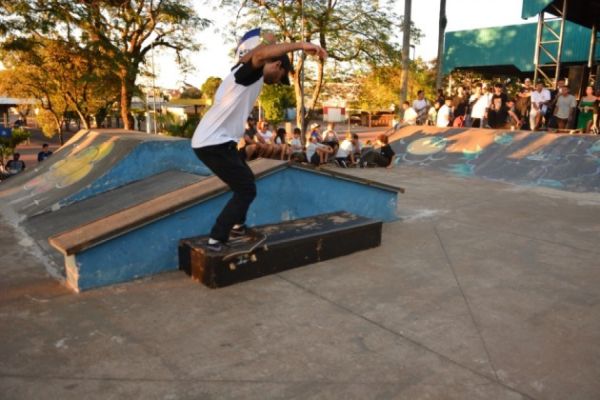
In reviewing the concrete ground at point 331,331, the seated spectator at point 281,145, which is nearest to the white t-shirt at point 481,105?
the seated spectator at point 281,145

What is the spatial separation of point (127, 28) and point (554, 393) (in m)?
20.0

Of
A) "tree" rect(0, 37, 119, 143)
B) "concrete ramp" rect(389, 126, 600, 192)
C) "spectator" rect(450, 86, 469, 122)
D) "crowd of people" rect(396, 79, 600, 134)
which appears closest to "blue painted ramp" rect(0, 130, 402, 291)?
"concrete ramp" rect(389, 126, 600, 192)

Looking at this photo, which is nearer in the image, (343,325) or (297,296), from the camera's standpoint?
(343,325)

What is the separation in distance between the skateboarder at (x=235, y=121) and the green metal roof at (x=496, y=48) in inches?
907

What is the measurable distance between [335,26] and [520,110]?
9909 mm

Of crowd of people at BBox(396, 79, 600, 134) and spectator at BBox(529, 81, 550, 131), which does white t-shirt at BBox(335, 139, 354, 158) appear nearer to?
crowd of people at BBox(396, 79, 600, 134)

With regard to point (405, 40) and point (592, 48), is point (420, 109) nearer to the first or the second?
point (405, 40)

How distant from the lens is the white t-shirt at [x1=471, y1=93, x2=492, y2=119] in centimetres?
1401

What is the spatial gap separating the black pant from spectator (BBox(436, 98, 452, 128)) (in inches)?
477

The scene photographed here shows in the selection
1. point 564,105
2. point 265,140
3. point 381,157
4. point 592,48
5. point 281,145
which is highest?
point 592,48

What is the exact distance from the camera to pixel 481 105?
14.1 meters

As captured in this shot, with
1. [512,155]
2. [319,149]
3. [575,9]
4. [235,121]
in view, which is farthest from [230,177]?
[575,9]

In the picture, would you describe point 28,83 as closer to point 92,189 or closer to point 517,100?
point 92,189

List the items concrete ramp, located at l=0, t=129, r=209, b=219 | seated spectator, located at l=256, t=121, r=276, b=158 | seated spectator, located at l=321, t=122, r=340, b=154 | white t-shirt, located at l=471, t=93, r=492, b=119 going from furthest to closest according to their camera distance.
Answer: white t-shirt, located at l=471, t=93, r=492, b=119, seated spectator, located at l=321, t=122, r=340, b=154, seated spectator, located at l=256, t=121, r=276, b=158, concrete ramp, located at l=0, t=129, r=209, b=219
